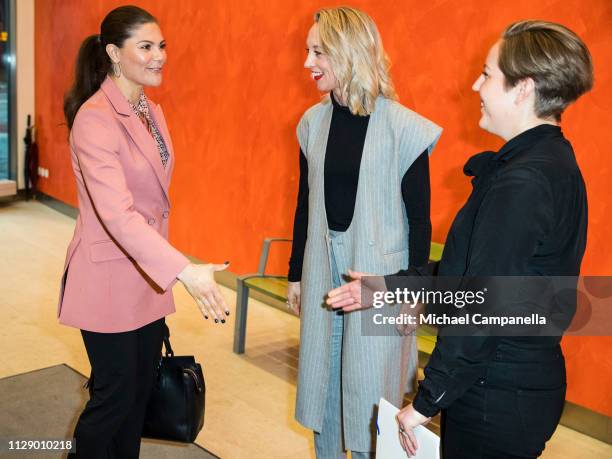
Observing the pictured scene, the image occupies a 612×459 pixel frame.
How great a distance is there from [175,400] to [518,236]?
152 cm

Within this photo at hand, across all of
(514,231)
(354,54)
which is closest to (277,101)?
(354,54)

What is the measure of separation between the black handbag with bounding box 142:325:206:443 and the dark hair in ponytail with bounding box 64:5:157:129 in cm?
85

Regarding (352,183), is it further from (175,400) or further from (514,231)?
(175,400)

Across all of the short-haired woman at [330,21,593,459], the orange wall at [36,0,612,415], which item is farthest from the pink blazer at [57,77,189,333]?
the orange wall at [36,0,612,415]

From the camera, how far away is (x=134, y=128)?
2.22 m

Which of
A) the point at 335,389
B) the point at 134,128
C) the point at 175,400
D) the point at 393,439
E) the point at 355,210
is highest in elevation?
the point at 134,128

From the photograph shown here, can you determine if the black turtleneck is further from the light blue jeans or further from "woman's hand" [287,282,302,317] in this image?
"woman's hand" [287,282,302,317]

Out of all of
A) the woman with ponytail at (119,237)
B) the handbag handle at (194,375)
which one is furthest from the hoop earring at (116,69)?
the handbag handle at (194,375)

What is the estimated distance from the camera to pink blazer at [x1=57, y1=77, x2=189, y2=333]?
206cm

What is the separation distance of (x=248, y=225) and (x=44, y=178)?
427cm

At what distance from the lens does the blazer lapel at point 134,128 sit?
7.21 feet

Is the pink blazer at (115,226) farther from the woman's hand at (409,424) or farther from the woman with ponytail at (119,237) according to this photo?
the woman's hand at (409,424)

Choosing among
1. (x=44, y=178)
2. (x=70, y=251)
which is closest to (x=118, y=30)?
(x=70, y=251)

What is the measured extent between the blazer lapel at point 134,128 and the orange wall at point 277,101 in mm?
1517
